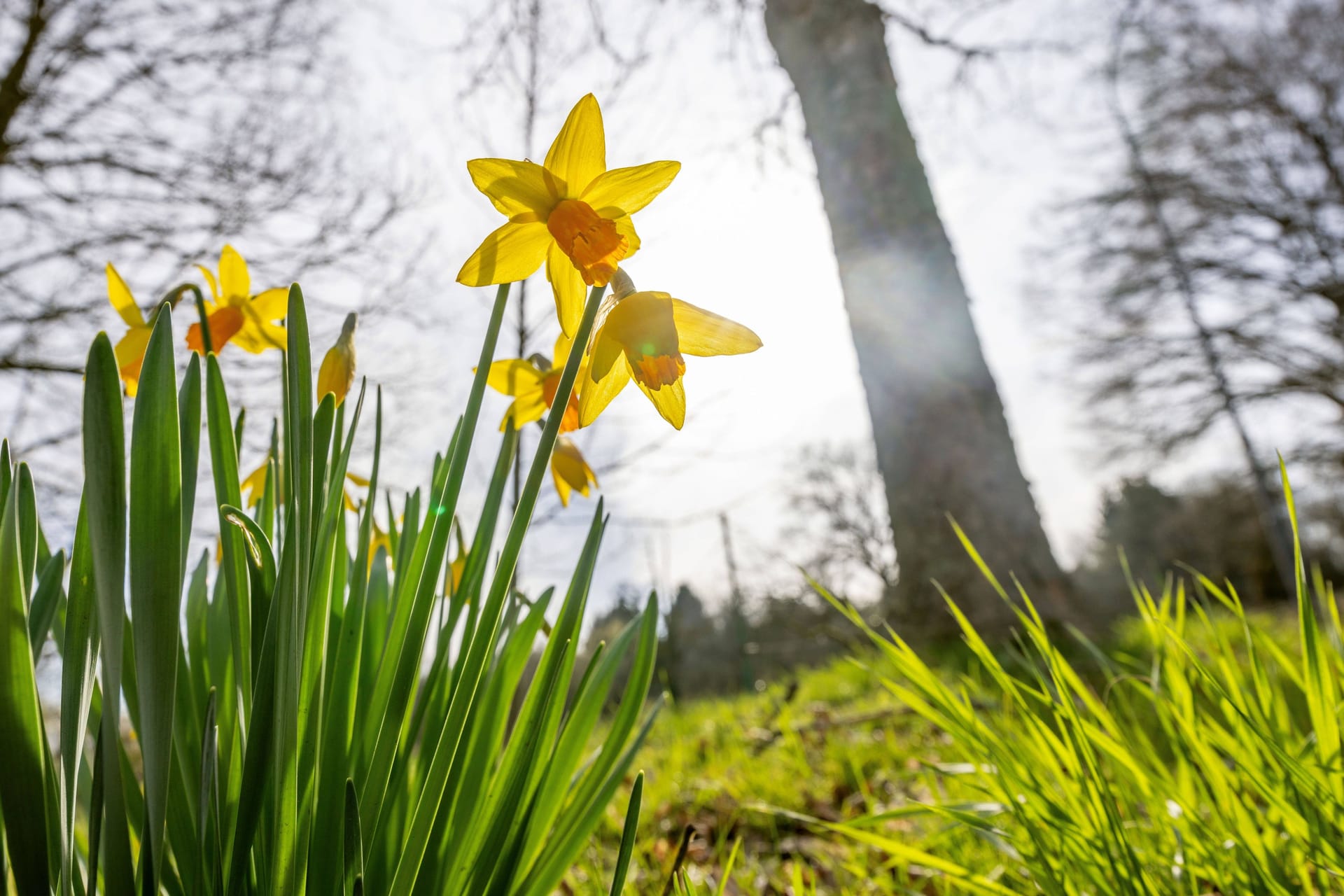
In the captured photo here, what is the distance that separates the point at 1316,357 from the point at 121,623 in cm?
1327

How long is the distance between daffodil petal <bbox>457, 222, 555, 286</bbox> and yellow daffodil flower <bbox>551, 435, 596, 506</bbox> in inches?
8.3

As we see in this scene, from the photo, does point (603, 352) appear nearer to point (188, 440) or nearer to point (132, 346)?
point (188, 440)

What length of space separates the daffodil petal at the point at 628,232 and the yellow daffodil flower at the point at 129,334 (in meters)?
0.54

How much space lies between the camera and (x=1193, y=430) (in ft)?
35.3

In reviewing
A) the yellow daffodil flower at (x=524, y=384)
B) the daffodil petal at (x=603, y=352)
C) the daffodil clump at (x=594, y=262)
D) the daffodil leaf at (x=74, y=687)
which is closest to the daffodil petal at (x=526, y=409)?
the yellow daffodil flower at (x=524, y=384)

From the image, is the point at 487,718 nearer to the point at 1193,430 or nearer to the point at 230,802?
the point at 230,802

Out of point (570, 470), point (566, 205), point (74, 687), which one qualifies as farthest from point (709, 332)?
point (74, 687)

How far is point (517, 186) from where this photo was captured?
1.87 ft

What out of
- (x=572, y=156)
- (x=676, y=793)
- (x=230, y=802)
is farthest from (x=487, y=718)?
(x=676, y=793)

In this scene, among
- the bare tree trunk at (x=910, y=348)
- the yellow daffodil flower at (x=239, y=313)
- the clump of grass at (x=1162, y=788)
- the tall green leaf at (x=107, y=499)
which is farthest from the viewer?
the bare tree trunk at (x=910, y=348)

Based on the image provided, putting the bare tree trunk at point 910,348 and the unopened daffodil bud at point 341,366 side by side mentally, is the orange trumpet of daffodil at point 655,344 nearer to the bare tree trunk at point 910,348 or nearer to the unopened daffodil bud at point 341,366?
the unopened daffodil bud at point 341,366

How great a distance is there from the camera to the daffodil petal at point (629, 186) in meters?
0.58

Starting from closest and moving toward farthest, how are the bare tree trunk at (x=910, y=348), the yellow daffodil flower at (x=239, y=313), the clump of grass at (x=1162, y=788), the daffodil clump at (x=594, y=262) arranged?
the daffodil clump at (x=594, y=262) < the clump of grass at (x=1162, y=788) < the yellow daffodil flower at (x=239, y=313) < the bare tree trunk at (x=910, y=348)

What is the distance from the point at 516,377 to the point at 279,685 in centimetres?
41
